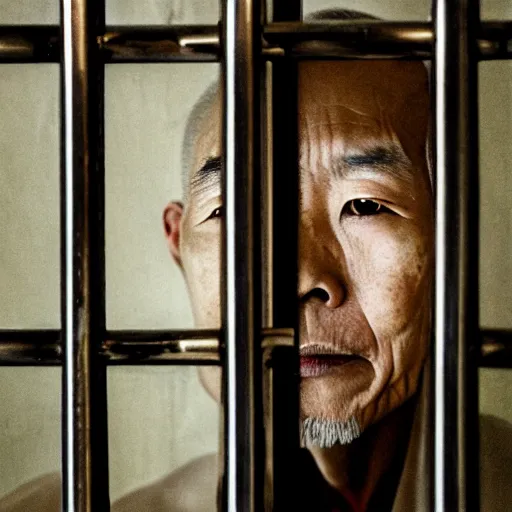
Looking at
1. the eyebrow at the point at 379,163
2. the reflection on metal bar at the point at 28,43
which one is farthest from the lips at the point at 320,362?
the reflection on metal bar at the point at 28,43

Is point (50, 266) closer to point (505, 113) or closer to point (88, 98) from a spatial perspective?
point (88, 98)

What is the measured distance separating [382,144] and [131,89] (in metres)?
0.15

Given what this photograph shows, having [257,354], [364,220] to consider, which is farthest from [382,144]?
[257,354]

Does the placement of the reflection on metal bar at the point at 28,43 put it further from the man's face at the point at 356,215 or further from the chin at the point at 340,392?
the chin at the point at 340,392

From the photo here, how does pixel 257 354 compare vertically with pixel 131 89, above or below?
below

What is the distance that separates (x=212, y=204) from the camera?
42cm

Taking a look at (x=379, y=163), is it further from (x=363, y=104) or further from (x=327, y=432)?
(x=327, y=432)

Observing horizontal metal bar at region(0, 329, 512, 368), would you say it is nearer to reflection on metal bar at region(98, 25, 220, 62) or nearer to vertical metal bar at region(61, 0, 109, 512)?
vertical metal bar at region(61, 0, 109, 512)

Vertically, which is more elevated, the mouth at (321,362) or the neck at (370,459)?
the mouth at (321,362)

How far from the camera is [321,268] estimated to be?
416 mm

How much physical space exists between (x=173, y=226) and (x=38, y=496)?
0.19 metres

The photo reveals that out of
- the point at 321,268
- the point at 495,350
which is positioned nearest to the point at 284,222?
the point at 321,268

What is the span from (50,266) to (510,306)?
0.27m

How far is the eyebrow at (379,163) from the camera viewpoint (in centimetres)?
41
